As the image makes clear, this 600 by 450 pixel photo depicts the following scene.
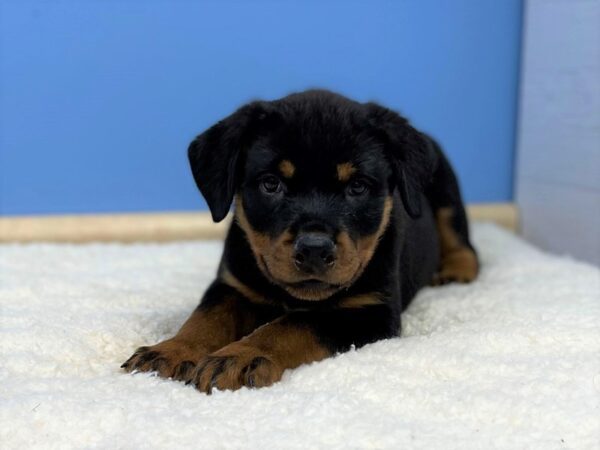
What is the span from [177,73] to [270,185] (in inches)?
80.9

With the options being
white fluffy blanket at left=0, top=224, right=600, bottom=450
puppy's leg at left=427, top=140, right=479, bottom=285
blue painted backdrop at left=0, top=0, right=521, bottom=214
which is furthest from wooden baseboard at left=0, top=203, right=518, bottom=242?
puppy's leg at left=427, top=140, right=479, bottom=285

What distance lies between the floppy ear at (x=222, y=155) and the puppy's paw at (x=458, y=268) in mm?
1235

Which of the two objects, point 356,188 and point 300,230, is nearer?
point 300,230

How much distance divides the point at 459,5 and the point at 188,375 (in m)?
3.02

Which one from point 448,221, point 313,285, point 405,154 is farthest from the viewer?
point 448,221

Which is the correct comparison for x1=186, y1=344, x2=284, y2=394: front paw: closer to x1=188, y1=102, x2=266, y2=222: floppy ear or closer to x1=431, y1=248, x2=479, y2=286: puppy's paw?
x1=188, y1=102, x2=266, y2=222: floppy ear

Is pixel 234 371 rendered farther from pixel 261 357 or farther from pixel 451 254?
pixel 451 254

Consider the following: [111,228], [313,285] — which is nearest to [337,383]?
[313,285]

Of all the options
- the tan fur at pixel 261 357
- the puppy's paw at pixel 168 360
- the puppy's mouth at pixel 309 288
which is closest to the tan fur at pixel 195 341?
the puppy's paw at pixel 168 360

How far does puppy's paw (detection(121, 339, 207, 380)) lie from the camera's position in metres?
1.83

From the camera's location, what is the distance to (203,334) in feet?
6.61

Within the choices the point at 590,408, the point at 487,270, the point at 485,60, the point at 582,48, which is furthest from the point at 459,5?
the point at 590,408

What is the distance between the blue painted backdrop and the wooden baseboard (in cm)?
9

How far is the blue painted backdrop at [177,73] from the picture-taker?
3.83 m
